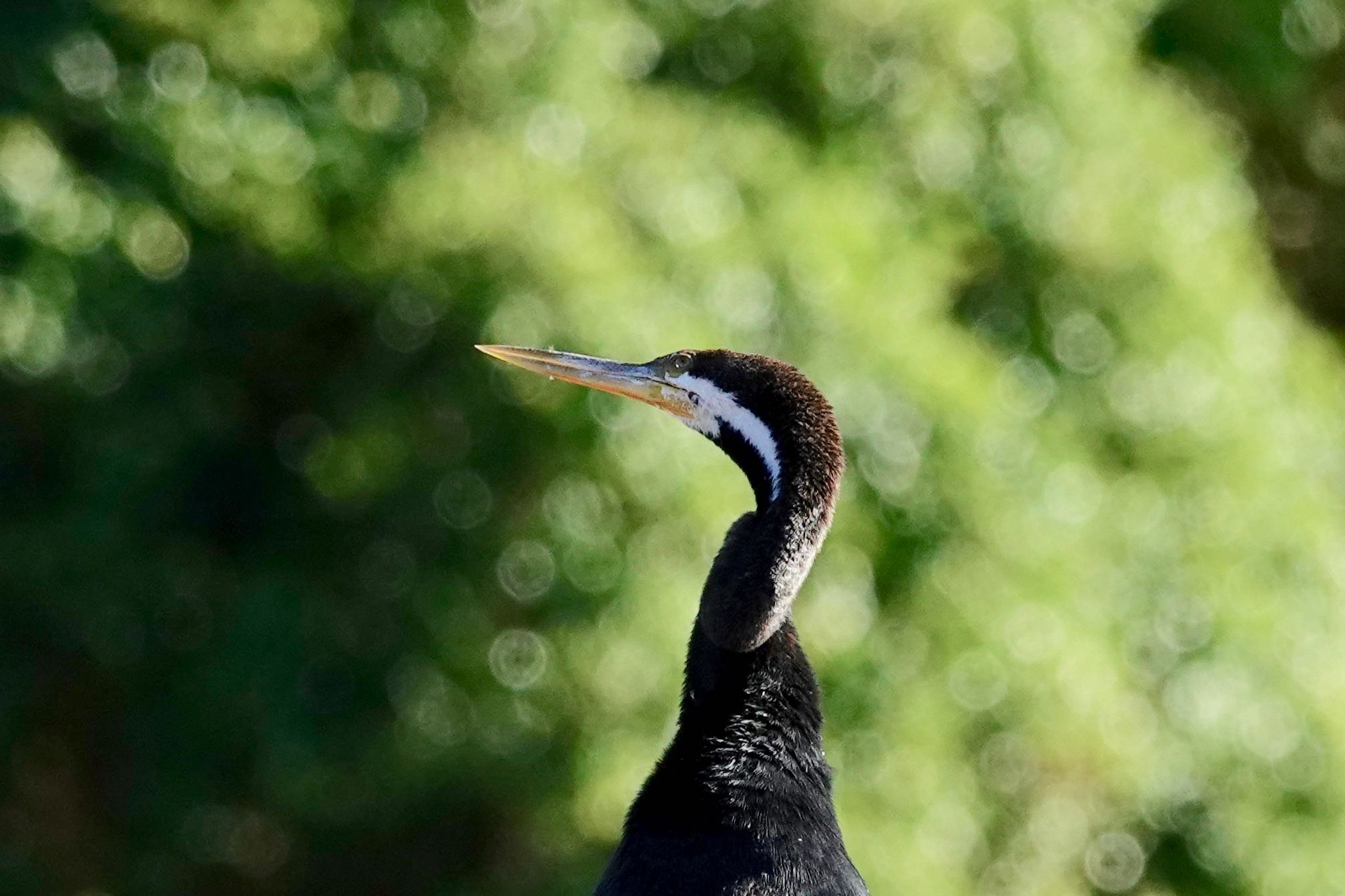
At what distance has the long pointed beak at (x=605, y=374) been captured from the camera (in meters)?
2.92

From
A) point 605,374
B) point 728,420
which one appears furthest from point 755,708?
point 605,374

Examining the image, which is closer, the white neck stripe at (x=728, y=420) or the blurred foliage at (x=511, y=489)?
the white neck stripe at (x=728, y=420)

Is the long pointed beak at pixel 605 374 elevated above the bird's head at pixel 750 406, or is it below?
below

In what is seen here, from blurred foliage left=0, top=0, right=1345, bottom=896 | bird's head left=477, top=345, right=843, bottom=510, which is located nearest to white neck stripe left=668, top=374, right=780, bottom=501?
bird's head left=477, top=345, right=843, bottom=510

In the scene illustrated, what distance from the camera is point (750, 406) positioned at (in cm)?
274

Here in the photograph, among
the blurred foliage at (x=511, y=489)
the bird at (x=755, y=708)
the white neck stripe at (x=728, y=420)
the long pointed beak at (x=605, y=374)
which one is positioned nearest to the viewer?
the bird at (x=755, y=708)

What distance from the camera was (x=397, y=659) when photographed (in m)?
5.07

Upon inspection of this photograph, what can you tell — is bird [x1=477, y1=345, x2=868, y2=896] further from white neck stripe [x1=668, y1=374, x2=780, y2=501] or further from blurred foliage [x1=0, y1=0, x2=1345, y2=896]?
blurred foliage [x1=0, y1=0, x2=1345, y2=896]

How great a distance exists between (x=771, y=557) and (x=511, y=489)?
8.53ft

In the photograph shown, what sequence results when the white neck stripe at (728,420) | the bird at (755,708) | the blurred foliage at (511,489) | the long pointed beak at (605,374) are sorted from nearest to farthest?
the bird at (755,708) → the white neck stripe at (728,420) → the long pointed beak at (605,374) → the blurred foliage at (511,489)

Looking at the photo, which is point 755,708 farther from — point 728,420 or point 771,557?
point 728,420

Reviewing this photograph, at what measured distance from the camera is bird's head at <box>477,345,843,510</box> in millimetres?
2660

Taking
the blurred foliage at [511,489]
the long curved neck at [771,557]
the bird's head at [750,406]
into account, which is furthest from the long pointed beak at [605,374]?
the blurred foliage at [511,489]

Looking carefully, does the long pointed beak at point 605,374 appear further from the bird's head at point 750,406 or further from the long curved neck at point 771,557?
the long curved neck at point 771,557
